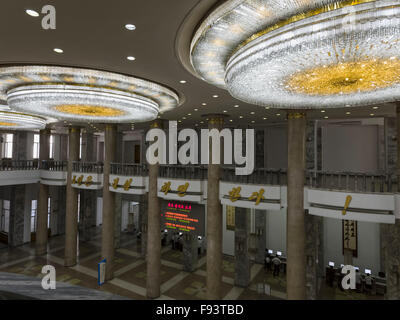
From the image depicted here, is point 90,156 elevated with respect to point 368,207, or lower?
elevated

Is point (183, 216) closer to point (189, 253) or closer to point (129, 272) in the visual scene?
point (189, 253)

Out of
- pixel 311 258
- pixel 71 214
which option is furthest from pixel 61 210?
pixel 311 258

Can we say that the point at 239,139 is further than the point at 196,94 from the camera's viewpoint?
Yes

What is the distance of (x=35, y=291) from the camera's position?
2.91 metres

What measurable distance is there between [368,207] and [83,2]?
866 cm

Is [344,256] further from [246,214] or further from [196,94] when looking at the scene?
[196,94]

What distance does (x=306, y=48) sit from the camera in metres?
2.83

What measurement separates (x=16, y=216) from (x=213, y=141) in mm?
16444

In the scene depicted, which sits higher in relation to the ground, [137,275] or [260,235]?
[260,235]

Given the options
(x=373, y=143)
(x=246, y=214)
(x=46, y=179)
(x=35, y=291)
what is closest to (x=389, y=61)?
(x=35, y=291)

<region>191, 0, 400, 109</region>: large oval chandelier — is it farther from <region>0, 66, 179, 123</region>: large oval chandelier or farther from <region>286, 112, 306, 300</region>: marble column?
<region>286, 112, 306, 300</region>: marble column

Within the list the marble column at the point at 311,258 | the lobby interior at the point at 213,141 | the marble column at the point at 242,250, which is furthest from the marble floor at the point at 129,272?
the marble column at the point at 311,258

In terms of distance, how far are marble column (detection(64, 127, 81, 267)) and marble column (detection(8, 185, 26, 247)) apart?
19.6 ft
